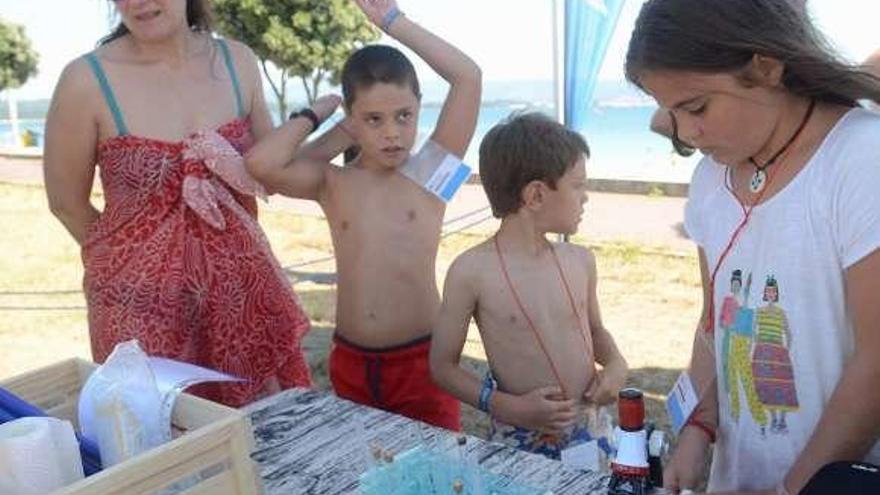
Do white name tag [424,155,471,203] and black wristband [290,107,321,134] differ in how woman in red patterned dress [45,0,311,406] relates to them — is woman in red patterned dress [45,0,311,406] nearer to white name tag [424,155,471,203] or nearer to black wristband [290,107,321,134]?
black wristband [290,107,321,134]

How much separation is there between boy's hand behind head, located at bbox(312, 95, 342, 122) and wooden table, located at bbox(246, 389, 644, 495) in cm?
86

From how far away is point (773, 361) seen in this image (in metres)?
1.30

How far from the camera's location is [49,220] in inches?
398

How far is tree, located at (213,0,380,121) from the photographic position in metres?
16.0

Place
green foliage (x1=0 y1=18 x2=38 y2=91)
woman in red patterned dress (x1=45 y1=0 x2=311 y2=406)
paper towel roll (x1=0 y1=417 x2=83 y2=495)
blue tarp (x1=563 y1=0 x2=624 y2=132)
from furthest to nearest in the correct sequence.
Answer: green foliage (x1=0 y1=18 x2=38 y2=91) → blue tarp (x1=563 y1=0 x2=624 y2=132) → woman in red patterned dress (x1=45 y1=0 x2=311 y2=406) → paper towel roll (x1=0 y1=417 x2=83 y2=495)

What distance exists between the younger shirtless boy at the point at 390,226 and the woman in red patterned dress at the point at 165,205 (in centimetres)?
28

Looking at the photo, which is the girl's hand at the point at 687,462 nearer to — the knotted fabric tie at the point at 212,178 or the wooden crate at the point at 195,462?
the wooden crate at the point at 195,462

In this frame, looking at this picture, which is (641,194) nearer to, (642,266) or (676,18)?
(642,266)

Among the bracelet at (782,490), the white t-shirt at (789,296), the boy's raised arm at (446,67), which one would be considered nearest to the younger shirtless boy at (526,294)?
the boy's raised arm at (446,67)

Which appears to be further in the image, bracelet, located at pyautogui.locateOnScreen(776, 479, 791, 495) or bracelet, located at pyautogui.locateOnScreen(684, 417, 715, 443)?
bracelet, located at pyautogui.locateOnScreen(684, 417, 715, 443)

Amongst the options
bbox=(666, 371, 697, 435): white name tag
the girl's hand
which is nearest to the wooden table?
the girl's hand

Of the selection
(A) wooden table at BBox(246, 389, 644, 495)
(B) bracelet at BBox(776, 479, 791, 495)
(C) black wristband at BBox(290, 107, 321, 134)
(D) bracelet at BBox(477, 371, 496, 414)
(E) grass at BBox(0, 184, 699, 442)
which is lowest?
(E) grass at BBox(0, 184, 699, 442)

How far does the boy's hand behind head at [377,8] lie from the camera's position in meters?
2.30

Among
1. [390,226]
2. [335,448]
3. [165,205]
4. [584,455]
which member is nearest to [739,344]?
[584,455]
